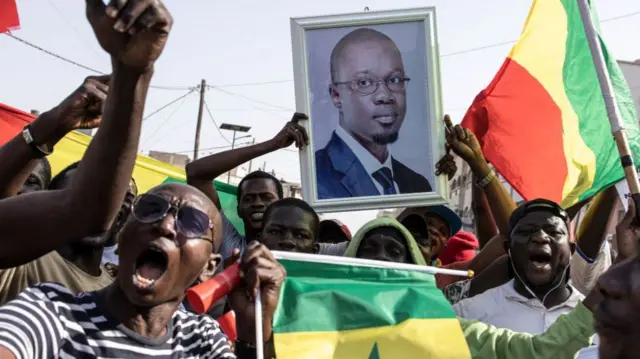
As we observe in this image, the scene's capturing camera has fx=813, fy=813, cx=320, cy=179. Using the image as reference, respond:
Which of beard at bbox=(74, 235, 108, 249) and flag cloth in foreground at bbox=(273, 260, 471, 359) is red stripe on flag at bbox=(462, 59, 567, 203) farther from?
beard at bbox=(74, 235, 108, 249)

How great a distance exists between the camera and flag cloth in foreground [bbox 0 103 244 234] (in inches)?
221

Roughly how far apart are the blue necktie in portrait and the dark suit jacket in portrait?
1.2 inches

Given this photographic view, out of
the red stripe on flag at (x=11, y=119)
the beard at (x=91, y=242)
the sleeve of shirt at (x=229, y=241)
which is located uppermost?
the red stripe on flag at (x=11, y=119)

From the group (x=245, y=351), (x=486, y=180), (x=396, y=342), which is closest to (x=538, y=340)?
(x=396, y=342)

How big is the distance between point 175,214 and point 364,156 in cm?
281

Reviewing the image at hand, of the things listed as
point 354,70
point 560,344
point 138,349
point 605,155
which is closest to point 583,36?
point 605,155

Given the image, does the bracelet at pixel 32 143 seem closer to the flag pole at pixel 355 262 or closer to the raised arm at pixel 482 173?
the flag pole at pixel 355 262

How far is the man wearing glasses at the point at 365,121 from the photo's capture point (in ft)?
16.6

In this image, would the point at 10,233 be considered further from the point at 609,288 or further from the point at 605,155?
the point at 605,155

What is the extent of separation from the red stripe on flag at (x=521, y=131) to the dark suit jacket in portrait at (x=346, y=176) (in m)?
0.67

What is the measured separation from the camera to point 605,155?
16.5 ft

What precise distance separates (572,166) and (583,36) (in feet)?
3.11

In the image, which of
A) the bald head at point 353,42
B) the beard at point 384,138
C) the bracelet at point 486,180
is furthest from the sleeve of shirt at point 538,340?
the bald head at point 353,42

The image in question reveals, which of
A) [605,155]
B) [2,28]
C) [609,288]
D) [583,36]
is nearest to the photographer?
[609,288]
